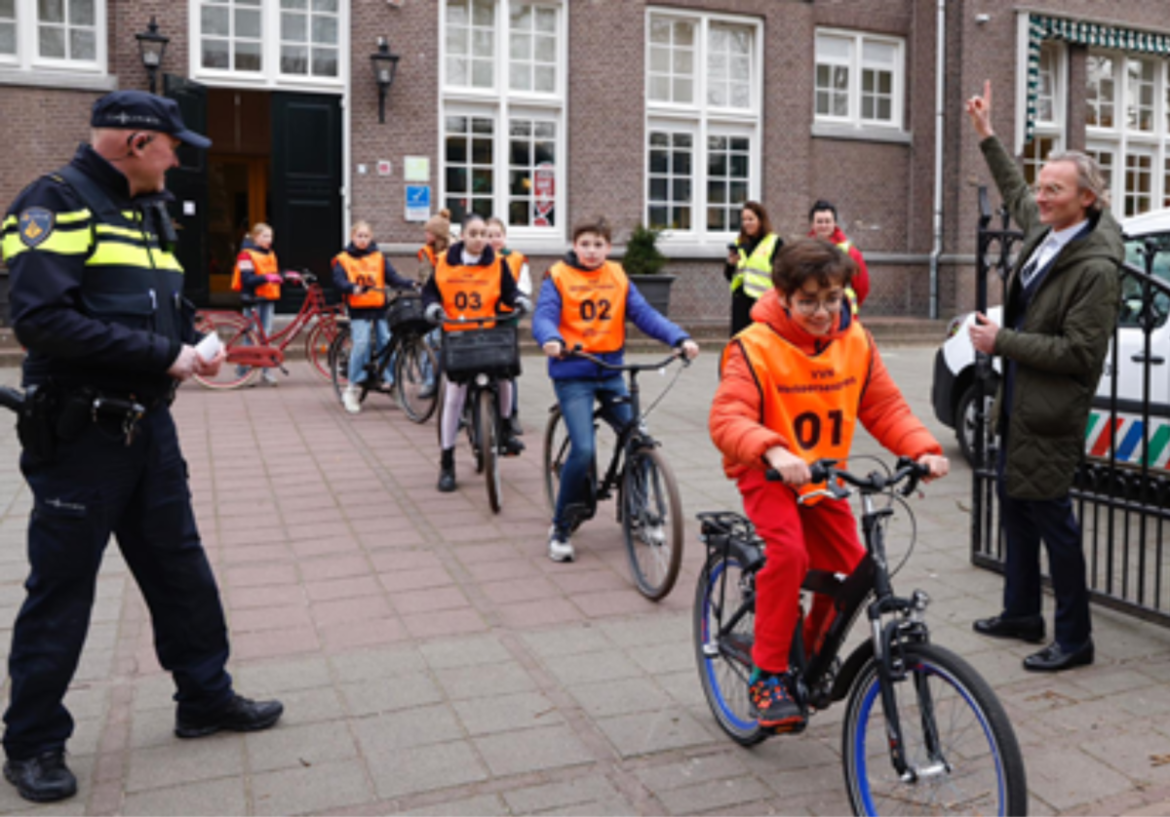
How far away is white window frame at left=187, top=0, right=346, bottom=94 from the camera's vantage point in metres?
16.2

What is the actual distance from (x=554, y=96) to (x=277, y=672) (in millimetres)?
15175

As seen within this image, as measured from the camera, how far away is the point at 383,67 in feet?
55.1

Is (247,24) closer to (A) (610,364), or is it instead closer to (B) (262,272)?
(B) (262,272)

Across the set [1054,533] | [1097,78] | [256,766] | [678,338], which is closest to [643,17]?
[1097,78]

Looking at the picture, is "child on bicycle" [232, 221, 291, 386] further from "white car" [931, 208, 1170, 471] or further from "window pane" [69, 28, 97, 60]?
"white car" [931, 208, 1170, 471]

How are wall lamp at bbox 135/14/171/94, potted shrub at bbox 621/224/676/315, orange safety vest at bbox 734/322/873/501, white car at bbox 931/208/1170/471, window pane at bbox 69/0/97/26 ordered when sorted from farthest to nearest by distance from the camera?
1. potted shrub at bbox 621/224/676/315
2. window pane at bbox 69/0/97/26
3. wall lamp at bbox 135/14/171/94
4. white car at bbox 931/208/1170/471
5. orange safety vest at bbox 734/322/873/501

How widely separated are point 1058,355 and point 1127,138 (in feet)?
70.0

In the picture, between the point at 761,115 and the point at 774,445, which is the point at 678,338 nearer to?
the point at 774,445

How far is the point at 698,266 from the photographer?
19609 mm

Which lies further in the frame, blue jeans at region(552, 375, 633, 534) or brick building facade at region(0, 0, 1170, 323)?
brick building facade at region(0, 0, 1170, 323)

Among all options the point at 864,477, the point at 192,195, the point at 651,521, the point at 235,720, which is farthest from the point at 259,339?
the point at 864,477

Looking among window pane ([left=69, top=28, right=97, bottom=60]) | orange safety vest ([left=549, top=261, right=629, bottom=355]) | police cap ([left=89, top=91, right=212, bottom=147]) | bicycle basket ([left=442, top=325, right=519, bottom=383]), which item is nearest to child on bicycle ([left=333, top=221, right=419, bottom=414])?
bicycle basket ([left=442, top=325, right=519, bottom=383])

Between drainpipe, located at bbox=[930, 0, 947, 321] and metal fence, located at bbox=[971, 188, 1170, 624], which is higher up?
drainpipe, located at bbox=[930, 0, 947, 321]

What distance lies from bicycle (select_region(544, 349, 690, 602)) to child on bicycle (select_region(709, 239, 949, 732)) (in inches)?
63.8
